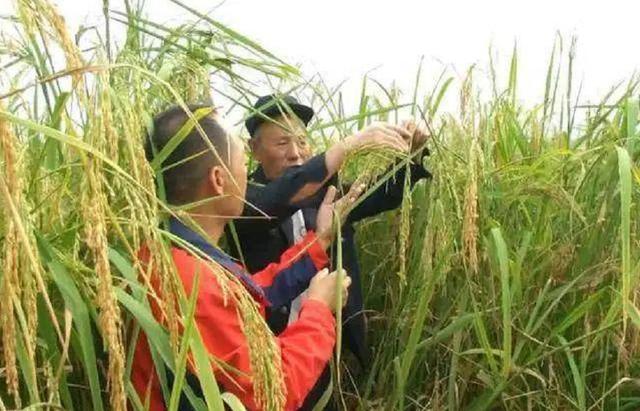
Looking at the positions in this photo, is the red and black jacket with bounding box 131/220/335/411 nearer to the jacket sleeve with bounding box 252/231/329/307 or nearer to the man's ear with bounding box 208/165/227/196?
the man's ear with bounding box 208/165/227/196

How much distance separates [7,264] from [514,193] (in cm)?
142

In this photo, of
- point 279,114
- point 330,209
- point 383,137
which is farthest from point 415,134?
point 279,114

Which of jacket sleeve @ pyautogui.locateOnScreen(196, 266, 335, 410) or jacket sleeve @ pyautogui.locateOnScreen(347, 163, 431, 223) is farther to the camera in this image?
jacket sleeve @ pyautogui.locateOnScreen(347, 163, 431, 223)

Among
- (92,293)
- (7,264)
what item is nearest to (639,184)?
(92,293)

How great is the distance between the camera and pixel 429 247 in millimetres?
1799

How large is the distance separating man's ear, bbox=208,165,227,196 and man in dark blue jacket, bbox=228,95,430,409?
0.53ft

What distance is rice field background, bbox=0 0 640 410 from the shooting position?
128cm

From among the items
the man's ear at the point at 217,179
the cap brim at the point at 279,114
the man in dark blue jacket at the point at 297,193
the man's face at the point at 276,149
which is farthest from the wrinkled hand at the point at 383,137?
the man's face at the point at 276,149

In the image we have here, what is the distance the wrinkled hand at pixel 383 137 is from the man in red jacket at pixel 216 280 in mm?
126

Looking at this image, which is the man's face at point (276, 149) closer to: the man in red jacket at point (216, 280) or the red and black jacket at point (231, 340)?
the man in red jacket at point (216, 280)

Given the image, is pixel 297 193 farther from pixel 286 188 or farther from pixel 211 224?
pixel 211 224

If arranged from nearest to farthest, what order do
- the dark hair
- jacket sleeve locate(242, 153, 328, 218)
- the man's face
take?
the dark hair, jacket sleeve locate(242, 153, 328, 218), the man's face

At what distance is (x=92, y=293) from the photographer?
137 centimetres

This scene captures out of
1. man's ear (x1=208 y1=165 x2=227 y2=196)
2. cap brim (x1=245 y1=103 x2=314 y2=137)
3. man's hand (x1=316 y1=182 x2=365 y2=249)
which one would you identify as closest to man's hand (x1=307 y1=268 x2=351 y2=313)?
man's hand (x1=316 y1=182 x2=365 y2=249)
